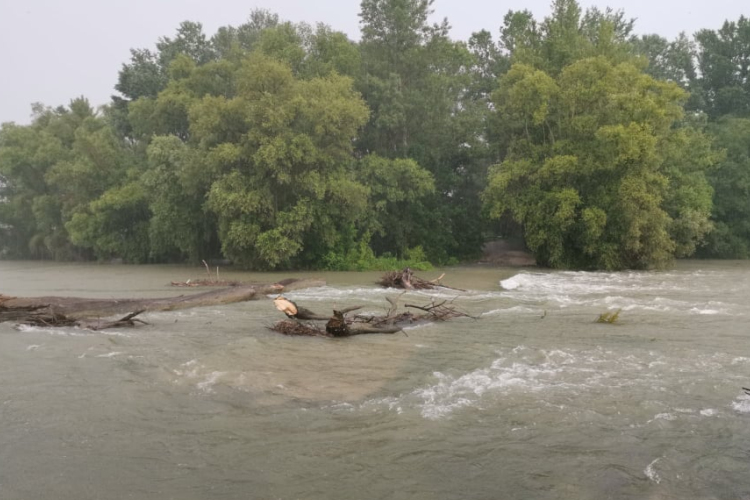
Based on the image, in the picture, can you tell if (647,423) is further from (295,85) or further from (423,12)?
(423,12)

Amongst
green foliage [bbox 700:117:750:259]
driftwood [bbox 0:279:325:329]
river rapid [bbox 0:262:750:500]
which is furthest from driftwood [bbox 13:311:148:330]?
green foliage [bbox 700:117:750:259]

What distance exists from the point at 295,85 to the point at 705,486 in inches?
1046

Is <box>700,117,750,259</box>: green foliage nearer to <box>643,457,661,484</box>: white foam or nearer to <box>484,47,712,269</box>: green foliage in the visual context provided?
<box>484,47,712,269</box>: green foliage

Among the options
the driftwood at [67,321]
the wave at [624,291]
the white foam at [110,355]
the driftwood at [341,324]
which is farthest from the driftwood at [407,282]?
the white foam at [110,355]

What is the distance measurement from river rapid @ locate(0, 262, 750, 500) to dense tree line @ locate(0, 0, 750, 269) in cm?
1610

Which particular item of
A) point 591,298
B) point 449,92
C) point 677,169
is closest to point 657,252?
point 677,169

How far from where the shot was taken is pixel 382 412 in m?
6.86

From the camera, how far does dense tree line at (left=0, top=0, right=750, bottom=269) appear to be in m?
27.7

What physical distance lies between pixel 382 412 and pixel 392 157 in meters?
29.8

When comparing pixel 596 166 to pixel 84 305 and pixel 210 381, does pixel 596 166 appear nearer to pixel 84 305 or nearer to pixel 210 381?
pixel 84 305

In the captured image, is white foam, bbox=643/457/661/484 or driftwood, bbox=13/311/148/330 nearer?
white foam, bbox=643/457/661/484

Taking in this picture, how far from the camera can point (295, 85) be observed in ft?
93.7

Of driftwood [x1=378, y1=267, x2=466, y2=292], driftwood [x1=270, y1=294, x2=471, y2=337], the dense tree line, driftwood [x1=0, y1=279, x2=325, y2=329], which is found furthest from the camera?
the dense tree line

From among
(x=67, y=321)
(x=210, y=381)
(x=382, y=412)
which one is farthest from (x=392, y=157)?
(x=382, y=412)
